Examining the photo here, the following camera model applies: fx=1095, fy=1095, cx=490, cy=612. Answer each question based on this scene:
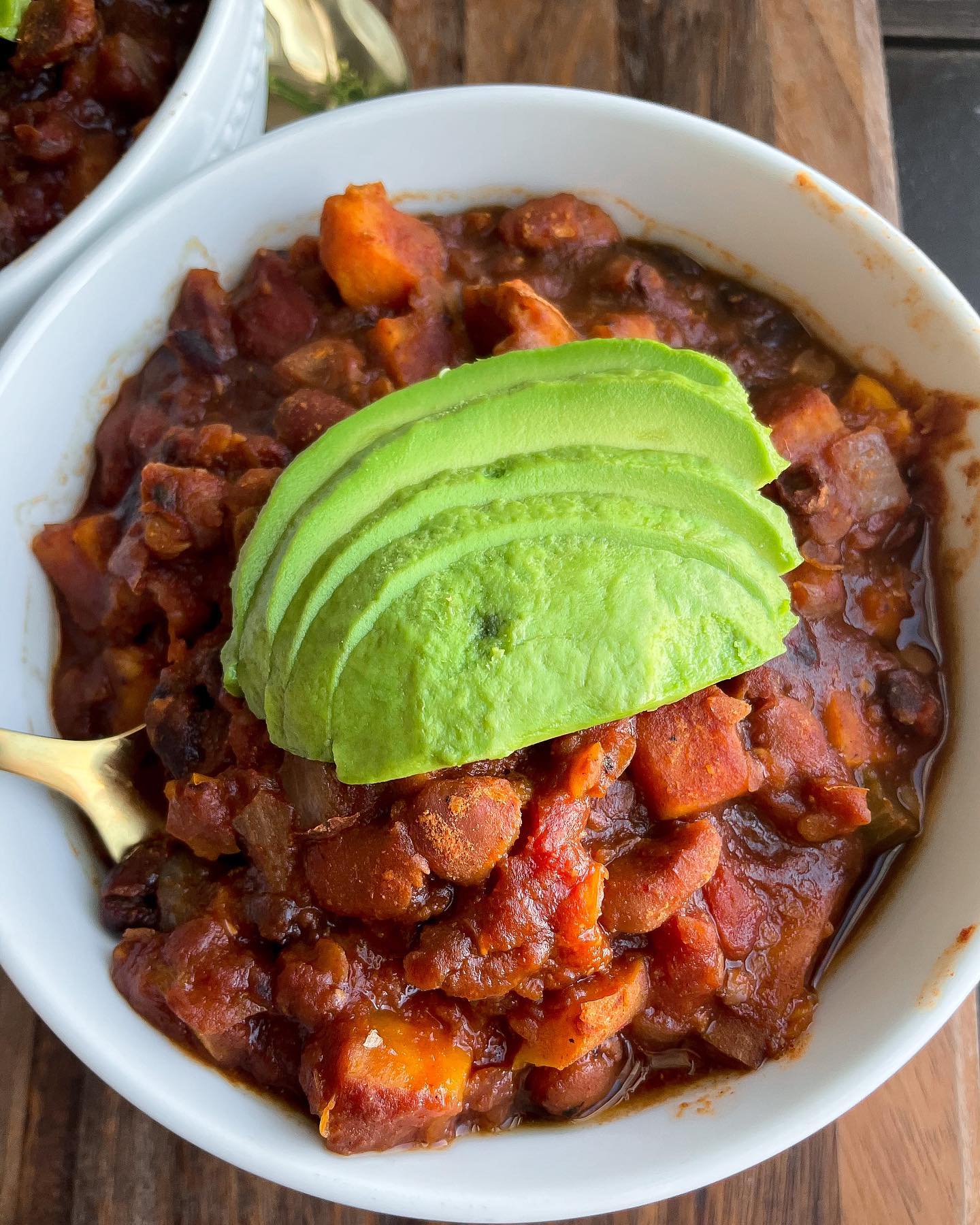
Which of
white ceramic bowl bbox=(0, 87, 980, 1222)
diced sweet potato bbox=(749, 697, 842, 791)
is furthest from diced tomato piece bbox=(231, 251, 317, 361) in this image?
diced sweet potato bbox=(749, 697, 842, 791)

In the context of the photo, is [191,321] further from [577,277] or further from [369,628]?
[369,628]

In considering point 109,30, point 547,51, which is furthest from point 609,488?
point 547,51

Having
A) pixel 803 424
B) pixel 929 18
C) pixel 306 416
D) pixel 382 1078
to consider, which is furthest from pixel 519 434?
pixel 929 18

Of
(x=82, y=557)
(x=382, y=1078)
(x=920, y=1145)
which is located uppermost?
(x=82, y=557)

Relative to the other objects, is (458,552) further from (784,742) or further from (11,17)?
(11,17)

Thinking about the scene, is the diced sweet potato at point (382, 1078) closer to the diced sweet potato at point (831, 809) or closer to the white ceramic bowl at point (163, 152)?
the diced sweet potato at point (831, 809)

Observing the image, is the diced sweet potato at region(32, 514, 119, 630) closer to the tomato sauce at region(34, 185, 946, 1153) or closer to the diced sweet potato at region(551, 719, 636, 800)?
the tomato sauce at region(34, 185, 946, 1153)
